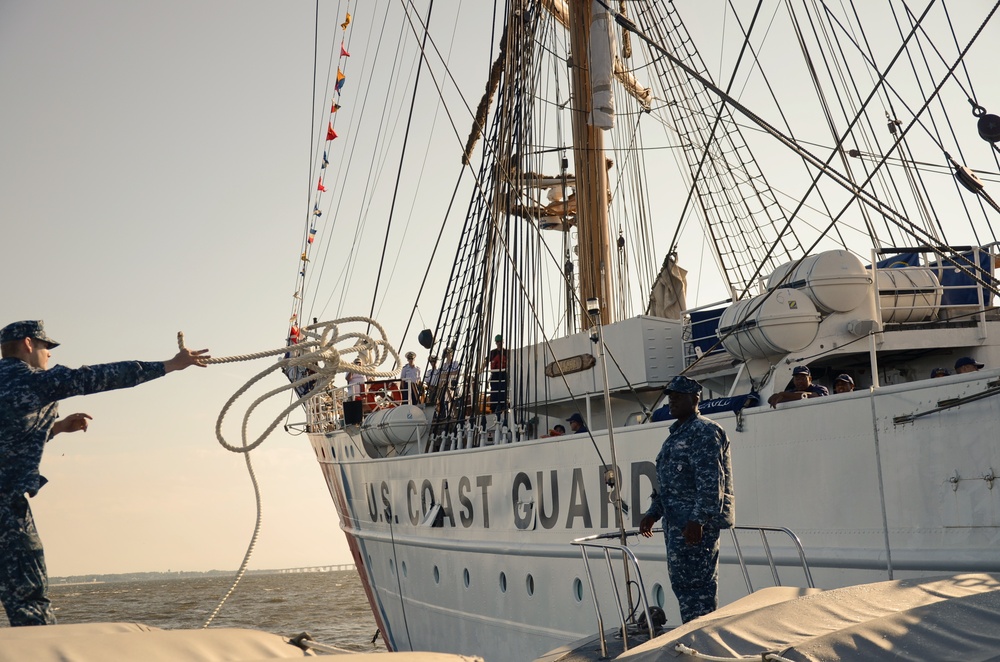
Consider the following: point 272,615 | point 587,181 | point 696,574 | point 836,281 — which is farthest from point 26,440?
point 272,615

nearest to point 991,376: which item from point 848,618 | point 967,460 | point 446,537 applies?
point 967,460

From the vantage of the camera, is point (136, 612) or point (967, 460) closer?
point (967, 460)

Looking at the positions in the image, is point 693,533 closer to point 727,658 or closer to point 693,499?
point 693,499

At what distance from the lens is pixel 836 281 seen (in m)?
8.05

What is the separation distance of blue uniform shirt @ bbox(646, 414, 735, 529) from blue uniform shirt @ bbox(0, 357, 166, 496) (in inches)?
104

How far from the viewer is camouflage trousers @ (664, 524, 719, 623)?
16.8ft

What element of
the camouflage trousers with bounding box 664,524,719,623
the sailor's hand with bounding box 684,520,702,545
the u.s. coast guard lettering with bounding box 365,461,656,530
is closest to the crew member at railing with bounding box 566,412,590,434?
the u.s. coast guard lettering with bounding box 365,461,656,530

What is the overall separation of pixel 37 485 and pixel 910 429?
16.8 ft

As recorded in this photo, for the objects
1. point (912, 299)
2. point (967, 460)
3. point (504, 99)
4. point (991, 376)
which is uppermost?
point (504, 99)

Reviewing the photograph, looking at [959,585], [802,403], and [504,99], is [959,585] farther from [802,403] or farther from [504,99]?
[504,99]

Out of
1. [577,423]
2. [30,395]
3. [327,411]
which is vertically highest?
[327,411]

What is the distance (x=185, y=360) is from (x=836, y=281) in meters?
5.43

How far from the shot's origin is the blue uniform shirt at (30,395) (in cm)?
438

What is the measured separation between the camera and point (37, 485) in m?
4.42
